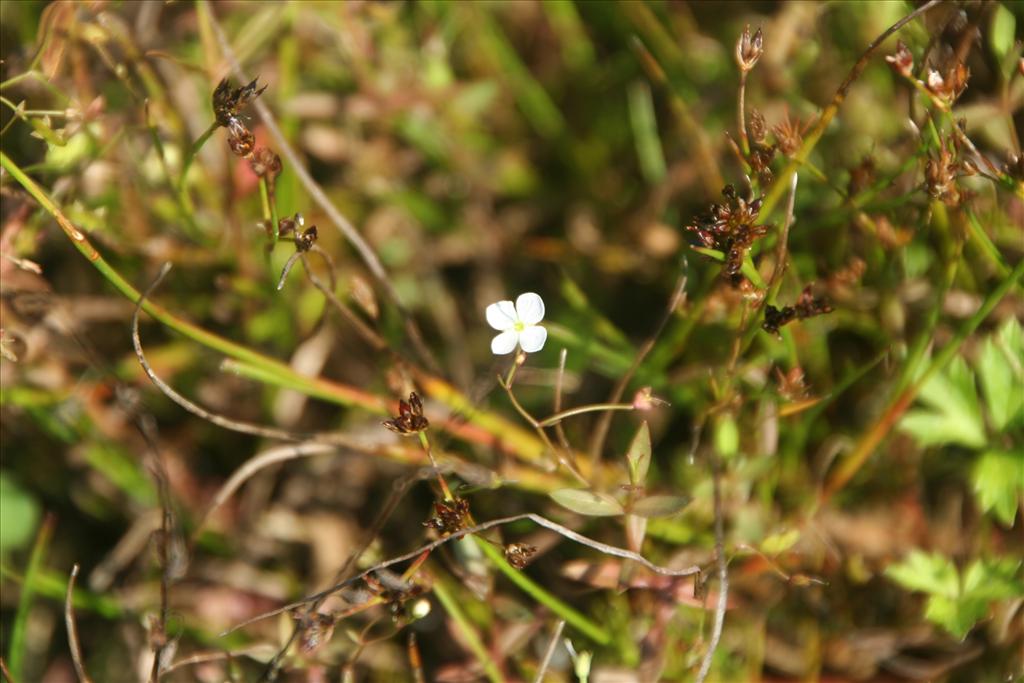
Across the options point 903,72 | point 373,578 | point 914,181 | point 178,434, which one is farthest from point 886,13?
point 178,434

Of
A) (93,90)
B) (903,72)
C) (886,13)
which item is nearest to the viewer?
(903,72)

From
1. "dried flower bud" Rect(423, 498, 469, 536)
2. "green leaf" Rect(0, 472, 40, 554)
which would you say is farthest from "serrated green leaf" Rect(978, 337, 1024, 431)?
"green leaf" Rect(0, 472, 40, 554)

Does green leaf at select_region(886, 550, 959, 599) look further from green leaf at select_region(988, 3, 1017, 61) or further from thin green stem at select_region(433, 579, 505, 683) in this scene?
green leaf at select_region(988, 3, 1017, 61)

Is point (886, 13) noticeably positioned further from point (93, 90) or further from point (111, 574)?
point (111, 574)

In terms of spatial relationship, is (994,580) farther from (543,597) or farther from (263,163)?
(263,163)

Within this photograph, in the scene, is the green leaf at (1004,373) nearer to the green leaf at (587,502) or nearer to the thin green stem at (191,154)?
the green leaf at (587,502)

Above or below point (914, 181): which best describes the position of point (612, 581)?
below
